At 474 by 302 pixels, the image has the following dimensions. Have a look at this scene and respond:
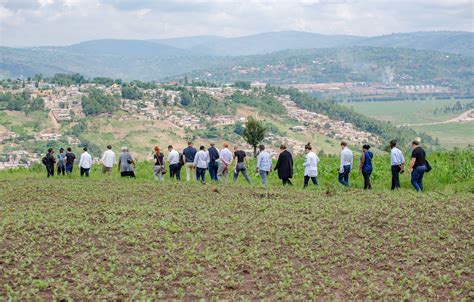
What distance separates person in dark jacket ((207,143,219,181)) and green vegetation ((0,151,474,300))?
464 cm

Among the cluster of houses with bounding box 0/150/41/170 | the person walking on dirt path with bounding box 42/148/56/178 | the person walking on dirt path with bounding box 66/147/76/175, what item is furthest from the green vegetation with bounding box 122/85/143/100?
the person walking on dirt path with bounding box 42/148/56/178

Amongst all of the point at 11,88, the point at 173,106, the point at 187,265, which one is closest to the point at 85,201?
the point at 187,265

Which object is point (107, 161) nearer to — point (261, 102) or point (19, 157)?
point (19, 157)

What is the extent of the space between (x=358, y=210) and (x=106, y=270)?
6.59 metres

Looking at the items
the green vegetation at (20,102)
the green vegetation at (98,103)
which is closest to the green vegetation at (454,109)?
the green vegetation at (98,103)

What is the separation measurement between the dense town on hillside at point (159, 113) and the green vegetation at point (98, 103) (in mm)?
1027

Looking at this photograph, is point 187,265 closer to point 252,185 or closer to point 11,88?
point 252,185

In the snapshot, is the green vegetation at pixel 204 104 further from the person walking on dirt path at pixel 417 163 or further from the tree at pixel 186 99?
the person walking on dirt path at pixel 417 163

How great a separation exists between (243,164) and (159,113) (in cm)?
9641

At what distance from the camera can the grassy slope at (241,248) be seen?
10000 mm

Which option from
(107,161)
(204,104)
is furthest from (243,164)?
(204,104)

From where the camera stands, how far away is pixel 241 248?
12.1m

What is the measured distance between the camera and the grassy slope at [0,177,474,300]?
32.8ft

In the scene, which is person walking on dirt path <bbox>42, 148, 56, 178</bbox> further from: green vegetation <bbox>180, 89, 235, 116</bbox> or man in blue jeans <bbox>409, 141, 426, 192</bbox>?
green vegetation <bbox>180, 89, 235, 116</bbox>
